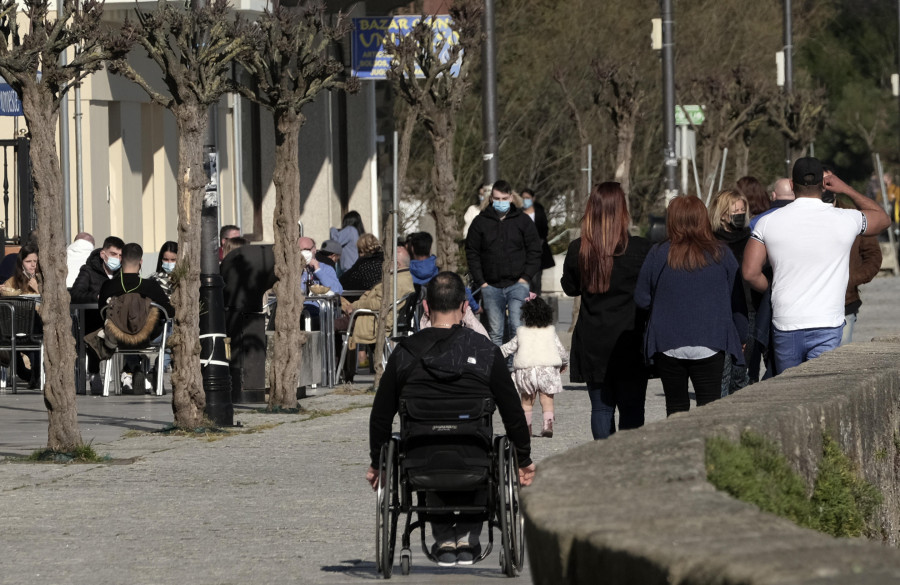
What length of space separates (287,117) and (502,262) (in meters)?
2.86

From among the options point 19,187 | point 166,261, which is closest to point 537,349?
point 166,261

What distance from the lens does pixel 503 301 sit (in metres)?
17.2

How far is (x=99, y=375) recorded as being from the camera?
17562 mm

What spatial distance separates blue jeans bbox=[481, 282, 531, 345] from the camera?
17.1m

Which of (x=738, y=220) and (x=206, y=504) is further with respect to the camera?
(x=738, y=220)

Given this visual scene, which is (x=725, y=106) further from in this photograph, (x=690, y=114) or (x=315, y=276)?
(x=315, y=276)

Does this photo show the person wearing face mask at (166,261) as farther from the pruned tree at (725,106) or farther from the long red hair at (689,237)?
the pruned tree at (725,106)

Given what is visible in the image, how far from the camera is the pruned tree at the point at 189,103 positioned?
13.2 m

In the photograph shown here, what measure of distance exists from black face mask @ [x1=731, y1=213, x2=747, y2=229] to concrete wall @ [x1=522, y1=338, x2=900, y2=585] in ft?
16.2

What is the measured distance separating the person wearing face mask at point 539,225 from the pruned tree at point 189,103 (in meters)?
5.62

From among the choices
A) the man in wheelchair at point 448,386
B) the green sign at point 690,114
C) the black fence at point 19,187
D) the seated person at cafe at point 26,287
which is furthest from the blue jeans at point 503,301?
the green sign at point 690,114

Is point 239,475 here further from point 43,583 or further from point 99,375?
point 99,375

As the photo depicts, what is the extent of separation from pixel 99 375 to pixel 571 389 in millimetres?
4329

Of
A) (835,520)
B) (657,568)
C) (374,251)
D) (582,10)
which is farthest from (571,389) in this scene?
(582,10)
